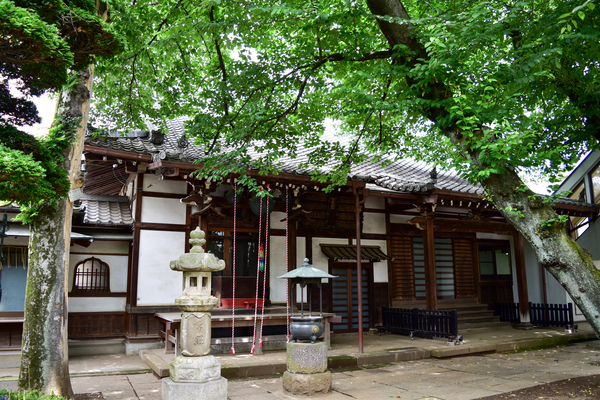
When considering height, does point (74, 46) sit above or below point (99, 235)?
above

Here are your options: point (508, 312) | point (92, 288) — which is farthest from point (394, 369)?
point (508, 312)

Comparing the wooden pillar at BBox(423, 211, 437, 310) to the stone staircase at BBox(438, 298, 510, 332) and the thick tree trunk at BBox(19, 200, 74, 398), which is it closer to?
the stone staircase at BBox(438, 298, 510, 332)

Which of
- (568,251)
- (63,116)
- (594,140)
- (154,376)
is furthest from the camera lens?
(594,140)

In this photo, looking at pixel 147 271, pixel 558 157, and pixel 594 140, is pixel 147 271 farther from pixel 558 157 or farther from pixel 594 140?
pixel 594 140

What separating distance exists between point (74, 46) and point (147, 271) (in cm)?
636

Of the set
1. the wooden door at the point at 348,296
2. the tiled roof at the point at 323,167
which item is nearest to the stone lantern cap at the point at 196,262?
the tiled roof at the point at 323,167

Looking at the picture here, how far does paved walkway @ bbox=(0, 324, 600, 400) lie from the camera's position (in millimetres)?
7066

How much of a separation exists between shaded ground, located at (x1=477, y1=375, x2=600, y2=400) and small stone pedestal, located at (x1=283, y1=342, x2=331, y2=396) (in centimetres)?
251

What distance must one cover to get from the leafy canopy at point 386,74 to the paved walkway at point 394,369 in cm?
387

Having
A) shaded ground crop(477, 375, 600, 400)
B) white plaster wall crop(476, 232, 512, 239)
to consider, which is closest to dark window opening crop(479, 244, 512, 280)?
white plaster wall crop(476, 232, 512, 239)

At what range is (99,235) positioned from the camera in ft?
34.0

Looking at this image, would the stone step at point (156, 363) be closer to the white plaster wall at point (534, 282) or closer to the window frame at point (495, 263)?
the window frame at point (495, 263)

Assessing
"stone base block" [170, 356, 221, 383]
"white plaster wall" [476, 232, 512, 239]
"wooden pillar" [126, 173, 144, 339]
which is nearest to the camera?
"stone base block" [170, 356, 221, 383]

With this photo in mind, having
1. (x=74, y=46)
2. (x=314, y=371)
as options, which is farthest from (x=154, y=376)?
(x=74, y=46)
